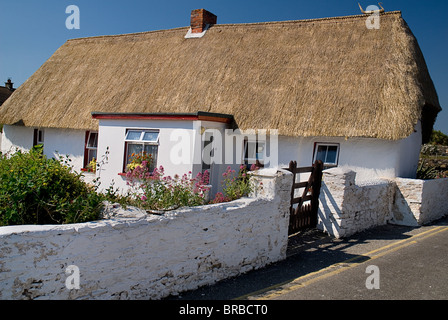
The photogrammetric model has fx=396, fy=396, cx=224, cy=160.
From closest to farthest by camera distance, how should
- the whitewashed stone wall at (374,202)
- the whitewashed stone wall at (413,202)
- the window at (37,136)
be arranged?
the whitewashed stone wall at (374,202) → the whitewashed stone wall at (413,202) → the window at (37,136)

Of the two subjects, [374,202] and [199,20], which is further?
[199,20]

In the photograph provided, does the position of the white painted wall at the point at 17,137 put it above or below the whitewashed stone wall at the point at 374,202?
above

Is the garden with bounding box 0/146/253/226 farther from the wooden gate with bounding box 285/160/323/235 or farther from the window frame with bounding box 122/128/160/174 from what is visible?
the window frame with bounding box 122/128/160/174

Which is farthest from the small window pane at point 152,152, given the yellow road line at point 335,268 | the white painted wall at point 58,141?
the yellow road line at point 335,268

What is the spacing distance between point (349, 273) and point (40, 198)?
4701 millimetres

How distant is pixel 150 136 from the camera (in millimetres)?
11461

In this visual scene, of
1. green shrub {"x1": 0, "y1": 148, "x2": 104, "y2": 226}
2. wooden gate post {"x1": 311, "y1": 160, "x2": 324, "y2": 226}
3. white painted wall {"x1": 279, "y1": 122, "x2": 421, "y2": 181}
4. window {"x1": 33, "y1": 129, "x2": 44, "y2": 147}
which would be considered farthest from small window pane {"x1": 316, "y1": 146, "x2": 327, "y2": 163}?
window {"x1": 33, "y1": 129, "x2": 44, "y2": 147}

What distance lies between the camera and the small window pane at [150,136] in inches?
448

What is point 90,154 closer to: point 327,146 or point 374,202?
point 327,146

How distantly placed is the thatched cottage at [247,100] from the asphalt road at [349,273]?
3.35 metres

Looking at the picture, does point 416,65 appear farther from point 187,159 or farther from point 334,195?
point 187,159

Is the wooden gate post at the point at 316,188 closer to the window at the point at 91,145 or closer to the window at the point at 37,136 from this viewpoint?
the window at the point at 91,145

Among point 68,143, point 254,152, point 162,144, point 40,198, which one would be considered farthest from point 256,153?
point 40,198
